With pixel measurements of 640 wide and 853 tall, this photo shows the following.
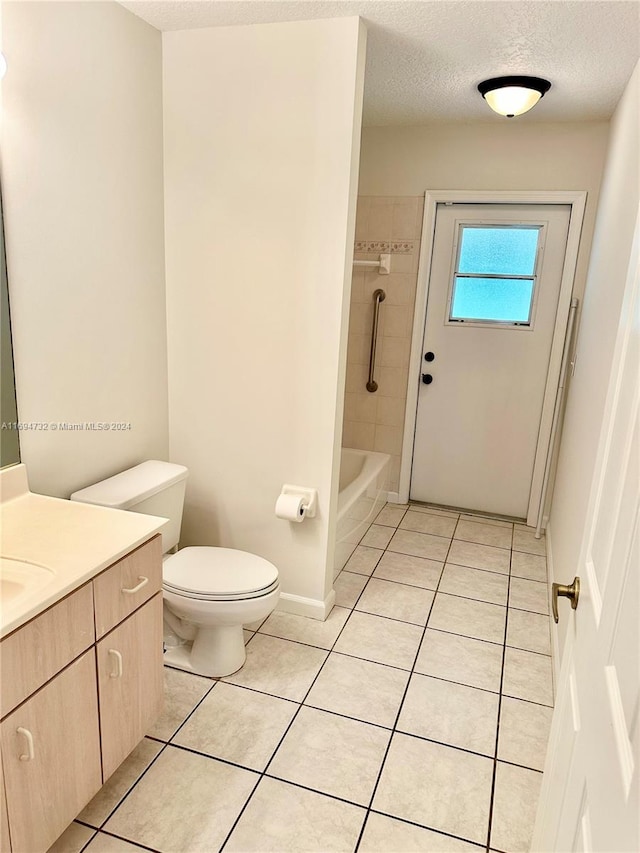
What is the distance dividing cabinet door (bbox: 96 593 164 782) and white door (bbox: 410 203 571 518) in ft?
8.23

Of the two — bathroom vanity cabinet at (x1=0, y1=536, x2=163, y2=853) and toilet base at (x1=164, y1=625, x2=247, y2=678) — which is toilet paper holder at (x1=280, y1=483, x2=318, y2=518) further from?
bathroom vanity cabinet at (x1=0, y1=536, x2=163, y2=853)

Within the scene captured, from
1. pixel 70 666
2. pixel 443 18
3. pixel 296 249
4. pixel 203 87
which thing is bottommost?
pixel 70 666

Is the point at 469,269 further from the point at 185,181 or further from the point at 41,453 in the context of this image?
the point at 41,453

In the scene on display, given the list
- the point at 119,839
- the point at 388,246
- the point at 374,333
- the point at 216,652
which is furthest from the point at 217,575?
the point at 388,246

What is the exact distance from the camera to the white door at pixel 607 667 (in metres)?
0.72

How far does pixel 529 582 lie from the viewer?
3033 mm

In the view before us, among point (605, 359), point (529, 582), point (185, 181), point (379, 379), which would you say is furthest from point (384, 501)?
point (185, 181)

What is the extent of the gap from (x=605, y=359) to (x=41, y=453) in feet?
6.69

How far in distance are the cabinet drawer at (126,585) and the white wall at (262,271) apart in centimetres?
91

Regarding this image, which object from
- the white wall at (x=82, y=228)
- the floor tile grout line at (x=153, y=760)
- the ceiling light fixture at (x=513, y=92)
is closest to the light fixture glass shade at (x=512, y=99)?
the ceiling light fixture at (x=513, y=92)

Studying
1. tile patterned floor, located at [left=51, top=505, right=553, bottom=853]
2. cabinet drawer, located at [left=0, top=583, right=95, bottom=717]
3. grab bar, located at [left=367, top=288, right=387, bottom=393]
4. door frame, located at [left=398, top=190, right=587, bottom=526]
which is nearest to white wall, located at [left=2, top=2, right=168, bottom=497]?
cabinet drawer, located at [left=0, top=583, right=95, bottom=717]

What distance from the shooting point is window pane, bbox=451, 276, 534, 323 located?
3482 mm

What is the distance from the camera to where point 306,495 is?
2473mm

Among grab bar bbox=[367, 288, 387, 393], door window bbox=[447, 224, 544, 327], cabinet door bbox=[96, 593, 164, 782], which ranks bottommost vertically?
cabinet door bbox=[96, 593, 164, 782]
